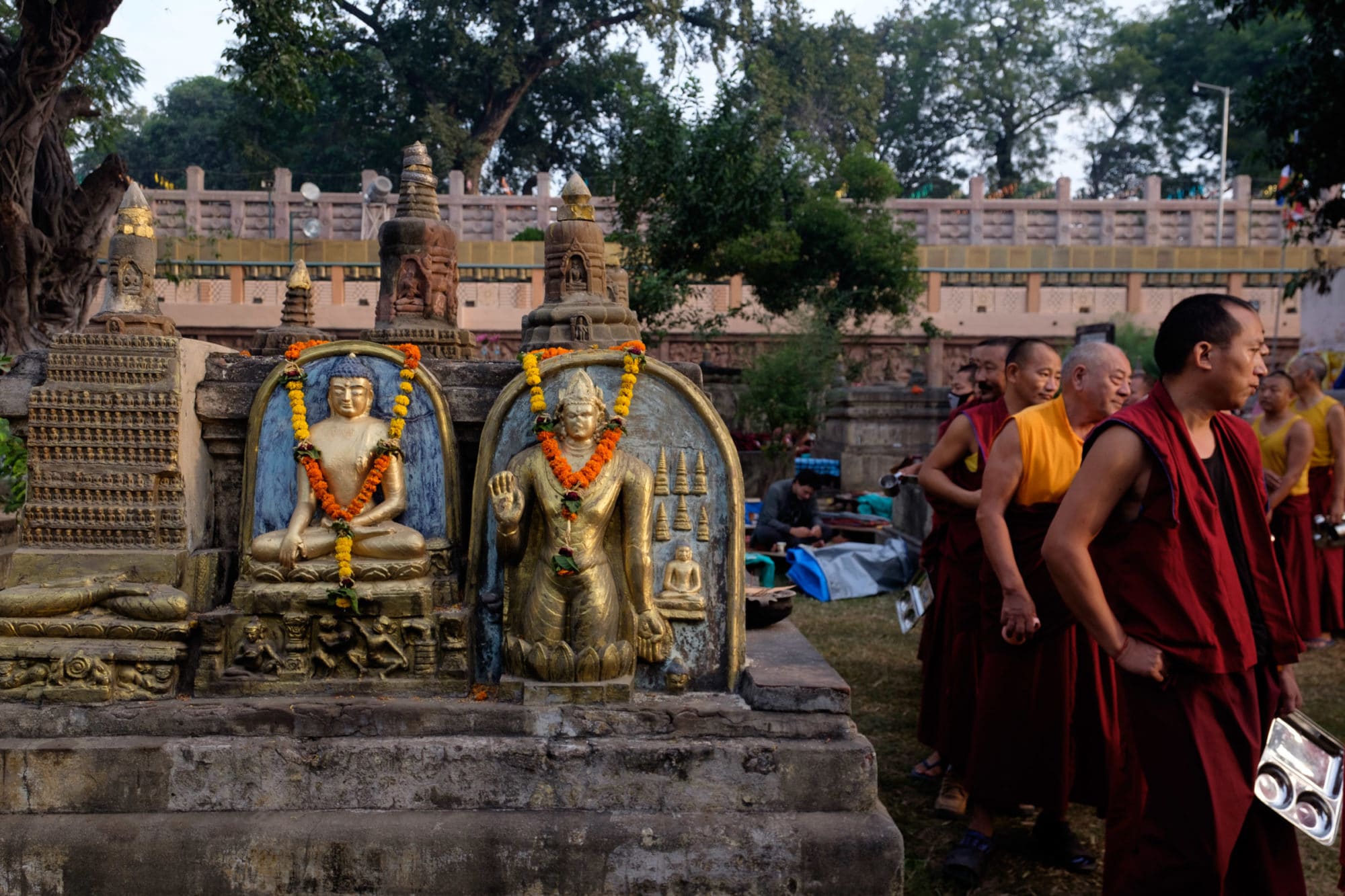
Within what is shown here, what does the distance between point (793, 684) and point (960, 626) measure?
108 cm

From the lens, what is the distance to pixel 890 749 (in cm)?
489

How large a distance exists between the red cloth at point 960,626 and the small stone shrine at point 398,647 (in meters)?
0.72

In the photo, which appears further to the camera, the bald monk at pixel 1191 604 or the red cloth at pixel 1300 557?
the red cloth at pixel 1300 557

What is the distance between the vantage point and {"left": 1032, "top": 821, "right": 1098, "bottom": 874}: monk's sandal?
369 centimetres

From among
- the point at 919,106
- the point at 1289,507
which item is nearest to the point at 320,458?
the point at 1289,507

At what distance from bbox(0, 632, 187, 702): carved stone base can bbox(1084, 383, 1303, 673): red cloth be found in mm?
2937

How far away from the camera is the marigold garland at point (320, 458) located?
355cm

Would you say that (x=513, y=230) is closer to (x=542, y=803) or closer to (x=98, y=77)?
(x=98, y=77)

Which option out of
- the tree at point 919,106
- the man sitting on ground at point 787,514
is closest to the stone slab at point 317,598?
the man sitting on ground at point 787,514

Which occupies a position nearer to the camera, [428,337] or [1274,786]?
[1274,786]

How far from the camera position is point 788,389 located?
14.7 metres

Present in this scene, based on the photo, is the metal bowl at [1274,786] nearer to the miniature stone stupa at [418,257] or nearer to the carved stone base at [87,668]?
the carved stone base at [87,668]

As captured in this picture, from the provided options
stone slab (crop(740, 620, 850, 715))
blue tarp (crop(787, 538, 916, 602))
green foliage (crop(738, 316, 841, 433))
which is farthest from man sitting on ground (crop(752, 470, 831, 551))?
stone slab (crop(740, 620, 850, 715))

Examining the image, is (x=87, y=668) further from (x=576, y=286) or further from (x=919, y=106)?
(x=919, y=106)
